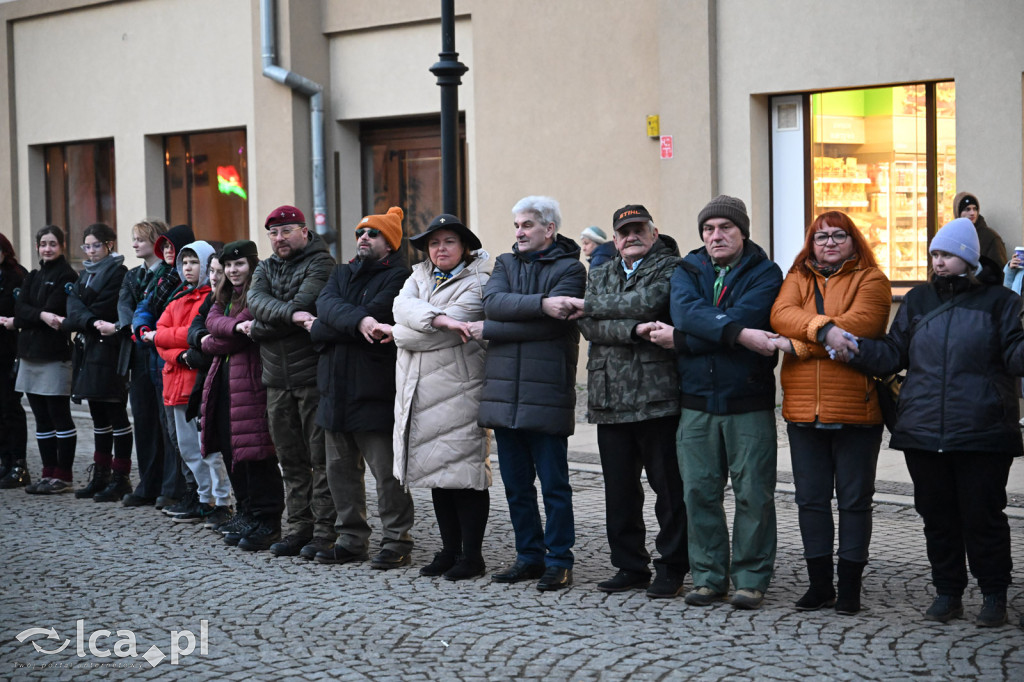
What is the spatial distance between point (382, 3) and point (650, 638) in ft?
37.4

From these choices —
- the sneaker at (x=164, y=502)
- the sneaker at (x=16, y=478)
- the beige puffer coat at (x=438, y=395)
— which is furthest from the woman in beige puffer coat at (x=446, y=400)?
the sneaker at (x=16, y=478)

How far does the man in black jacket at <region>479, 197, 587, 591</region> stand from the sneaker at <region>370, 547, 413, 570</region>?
699 mm

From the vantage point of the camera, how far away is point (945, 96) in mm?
12062

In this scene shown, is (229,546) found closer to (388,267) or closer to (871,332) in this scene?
(388,267)

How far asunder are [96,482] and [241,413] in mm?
2451

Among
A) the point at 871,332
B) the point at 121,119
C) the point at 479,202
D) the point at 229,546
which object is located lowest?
the point at 229,546

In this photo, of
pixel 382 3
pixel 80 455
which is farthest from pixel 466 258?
pixel 382 3

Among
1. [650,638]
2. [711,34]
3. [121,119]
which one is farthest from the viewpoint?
[121,119]

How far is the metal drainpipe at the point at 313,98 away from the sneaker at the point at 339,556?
8671mm

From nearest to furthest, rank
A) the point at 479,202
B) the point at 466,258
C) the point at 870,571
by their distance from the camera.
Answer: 1. the point at 870,571
2. the point at 466,258
3. the point at 479,202

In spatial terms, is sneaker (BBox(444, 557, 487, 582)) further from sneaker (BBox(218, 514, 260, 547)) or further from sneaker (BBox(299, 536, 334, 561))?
sneaker (BBox(218, 514, 260, 547))

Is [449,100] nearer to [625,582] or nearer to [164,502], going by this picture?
[164,502]

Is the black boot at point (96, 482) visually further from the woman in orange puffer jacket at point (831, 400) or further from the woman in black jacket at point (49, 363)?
the woman in orange puffer jacket at point (831, 400)

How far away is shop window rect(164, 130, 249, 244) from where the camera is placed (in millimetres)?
17531
